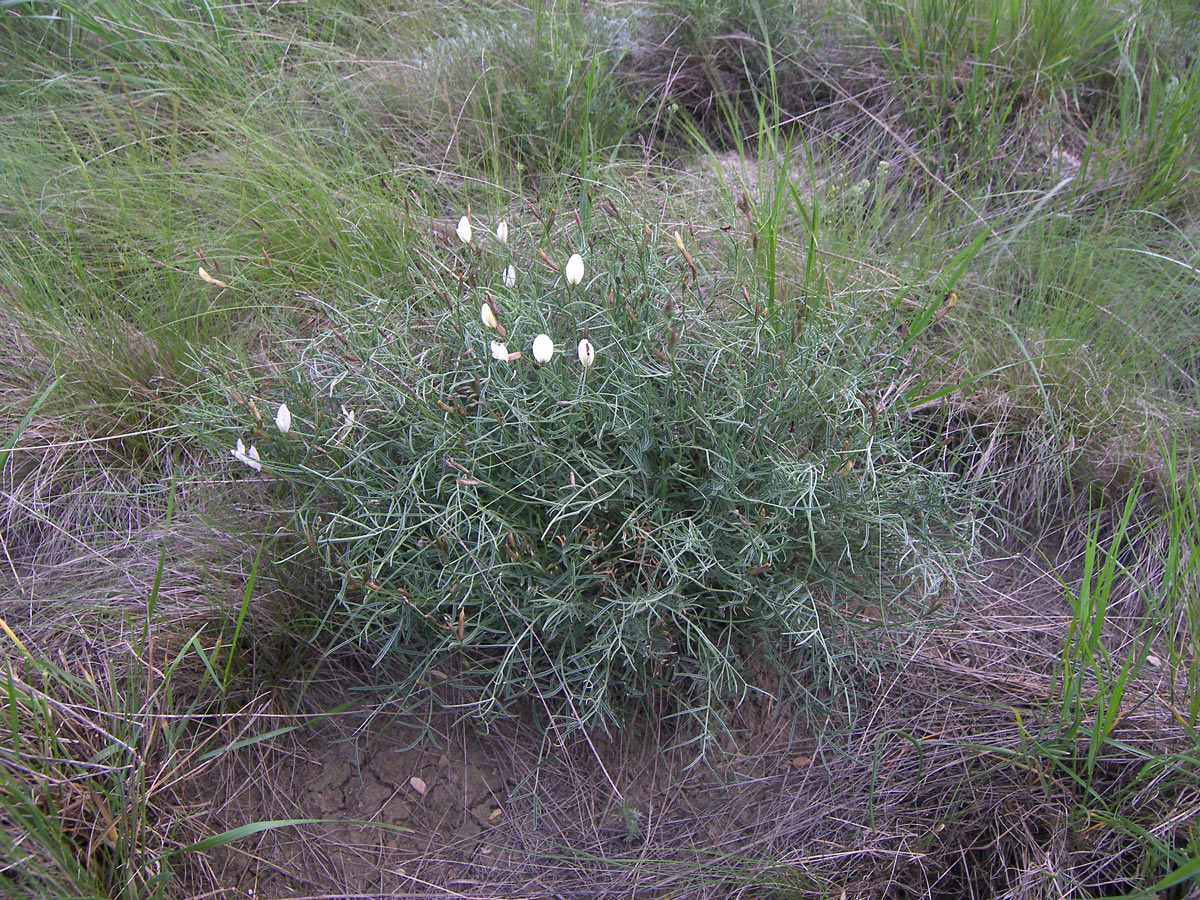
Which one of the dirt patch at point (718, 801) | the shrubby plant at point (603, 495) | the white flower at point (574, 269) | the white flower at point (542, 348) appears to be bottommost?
the dirt patch at point (718, 801)

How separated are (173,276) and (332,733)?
1470 millimetres

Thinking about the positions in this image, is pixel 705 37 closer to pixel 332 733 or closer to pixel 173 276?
pixel 173 276

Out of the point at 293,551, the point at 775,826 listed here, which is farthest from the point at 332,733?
the point at 775,826

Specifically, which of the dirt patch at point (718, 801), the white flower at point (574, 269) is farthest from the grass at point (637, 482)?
the white flower at point (574, 269)

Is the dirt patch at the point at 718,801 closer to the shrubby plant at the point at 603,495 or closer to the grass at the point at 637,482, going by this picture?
the grass at the point at 637,482

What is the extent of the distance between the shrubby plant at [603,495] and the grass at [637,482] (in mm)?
16

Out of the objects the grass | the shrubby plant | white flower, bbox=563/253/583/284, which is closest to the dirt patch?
the grass

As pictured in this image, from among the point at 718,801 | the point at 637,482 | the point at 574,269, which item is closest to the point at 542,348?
the point at 574,269

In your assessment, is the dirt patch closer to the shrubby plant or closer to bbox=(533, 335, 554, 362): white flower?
the shrubby plant

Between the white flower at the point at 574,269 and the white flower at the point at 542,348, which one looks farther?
the white flower at the point at 574,269

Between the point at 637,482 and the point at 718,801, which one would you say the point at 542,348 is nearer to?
the point at 637,482

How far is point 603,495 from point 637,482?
0.16 m

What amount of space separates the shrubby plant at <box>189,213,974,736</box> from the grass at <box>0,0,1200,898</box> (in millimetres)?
16

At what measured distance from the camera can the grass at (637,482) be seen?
5.65 ft
